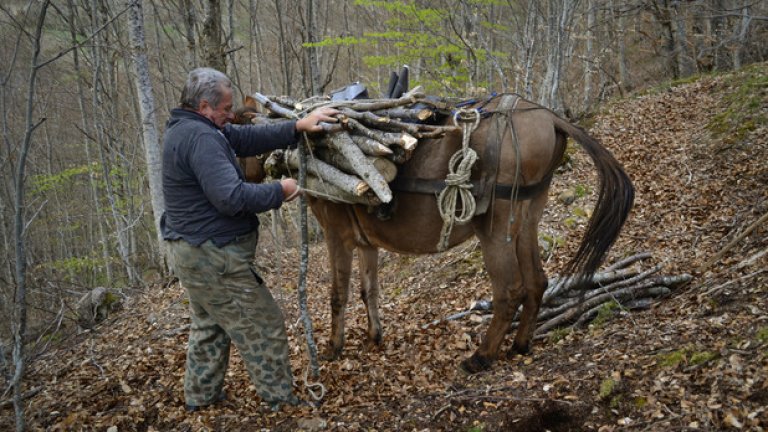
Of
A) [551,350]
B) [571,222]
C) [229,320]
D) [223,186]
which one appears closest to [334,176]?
[223,186]

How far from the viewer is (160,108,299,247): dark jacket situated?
3293mm

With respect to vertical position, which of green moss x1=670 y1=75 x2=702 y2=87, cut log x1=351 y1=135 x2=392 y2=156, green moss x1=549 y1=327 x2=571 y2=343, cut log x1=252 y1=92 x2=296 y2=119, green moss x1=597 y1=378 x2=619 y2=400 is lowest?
green moss x1=549 y1=327 x2=571 y2=343

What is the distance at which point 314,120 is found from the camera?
3.74 meters

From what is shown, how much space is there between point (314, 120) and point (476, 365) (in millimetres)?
2384

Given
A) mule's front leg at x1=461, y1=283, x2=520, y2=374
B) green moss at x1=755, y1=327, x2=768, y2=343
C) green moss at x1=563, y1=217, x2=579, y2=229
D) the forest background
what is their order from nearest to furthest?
green moss at x1=755, y1=327, x2=768, y2=343 < mule's front leg at x1=461, y1=283, x2=520, y2=374 < the forest background < green moss at x1=563, y1=217, x2=579, y2=229

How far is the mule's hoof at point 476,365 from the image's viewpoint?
4207 mm

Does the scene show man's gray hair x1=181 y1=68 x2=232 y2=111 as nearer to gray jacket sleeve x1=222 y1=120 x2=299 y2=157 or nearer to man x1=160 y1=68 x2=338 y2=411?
man x1=160 y1=68 x2=338 y2=411

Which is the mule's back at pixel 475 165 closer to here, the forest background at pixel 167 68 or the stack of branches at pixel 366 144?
the stack of branches at pixel 366 144

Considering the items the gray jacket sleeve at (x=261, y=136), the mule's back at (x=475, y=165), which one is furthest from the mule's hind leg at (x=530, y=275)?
the gray jacket sleeve at (x=261, y=136)

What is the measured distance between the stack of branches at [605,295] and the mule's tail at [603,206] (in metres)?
0.39

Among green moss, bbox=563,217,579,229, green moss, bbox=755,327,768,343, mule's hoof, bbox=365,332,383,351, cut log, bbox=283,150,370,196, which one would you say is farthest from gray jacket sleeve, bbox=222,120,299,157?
green moss, bbox=563,217,579,229

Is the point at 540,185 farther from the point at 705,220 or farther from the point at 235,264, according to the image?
the point at 705,220

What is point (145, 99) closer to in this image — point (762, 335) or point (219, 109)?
point (219, 109)

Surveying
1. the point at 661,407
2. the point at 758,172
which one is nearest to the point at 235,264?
the point at 661,407
